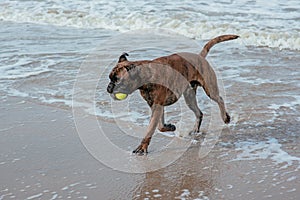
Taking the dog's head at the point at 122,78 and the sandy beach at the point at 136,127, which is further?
the dog's head at the point at 122,78

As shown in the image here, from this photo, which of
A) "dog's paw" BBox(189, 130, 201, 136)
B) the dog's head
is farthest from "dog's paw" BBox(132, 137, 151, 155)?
"dog's paw" BBox(189, 130, 201, 136)

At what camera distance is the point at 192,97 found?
552cm

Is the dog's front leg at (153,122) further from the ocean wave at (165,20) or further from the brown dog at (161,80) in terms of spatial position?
the ocean wave at (165,20)

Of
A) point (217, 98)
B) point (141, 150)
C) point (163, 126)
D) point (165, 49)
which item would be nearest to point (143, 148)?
point (141, 150)

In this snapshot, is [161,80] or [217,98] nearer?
[161,80]

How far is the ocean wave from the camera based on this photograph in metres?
11.5

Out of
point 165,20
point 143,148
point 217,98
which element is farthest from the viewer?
point 165,20

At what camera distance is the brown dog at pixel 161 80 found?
14.5 ft

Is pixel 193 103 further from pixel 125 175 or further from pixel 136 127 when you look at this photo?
pixel 125 175

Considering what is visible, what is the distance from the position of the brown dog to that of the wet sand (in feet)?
1.58

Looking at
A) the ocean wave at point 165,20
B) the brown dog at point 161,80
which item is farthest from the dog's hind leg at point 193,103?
the ocean wave at point 165,20

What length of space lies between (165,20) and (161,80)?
Answer: 9.20 m

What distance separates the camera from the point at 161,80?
187 inches

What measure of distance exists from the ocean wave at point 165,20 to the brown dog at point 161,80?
5.50m
